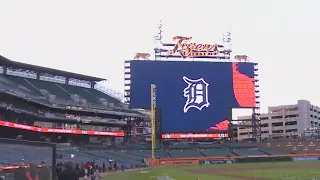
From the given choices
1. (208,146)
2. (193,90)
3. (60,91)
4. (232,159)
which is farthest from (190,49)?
(60,91)

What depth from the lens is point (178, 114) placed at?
71.2 metres

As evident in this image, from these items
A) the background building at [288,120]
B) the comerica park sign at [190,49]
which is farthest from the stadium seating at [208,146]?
the background building at [288,120]

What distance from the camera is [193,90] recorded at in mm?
72000

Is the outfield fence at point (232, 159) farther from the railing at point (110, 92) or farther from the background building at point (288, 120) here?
the background building at point (288, 120)

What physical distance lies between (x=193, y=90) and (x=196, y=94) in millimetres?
852

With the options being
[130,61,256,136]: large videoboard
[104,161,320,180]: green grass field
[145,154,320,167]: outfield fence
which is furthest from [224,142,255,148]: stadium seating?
[104,161,320,180]: green grass field

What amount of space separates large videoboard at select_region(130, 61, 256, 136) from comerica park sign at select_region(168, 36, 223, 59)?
10.1ft

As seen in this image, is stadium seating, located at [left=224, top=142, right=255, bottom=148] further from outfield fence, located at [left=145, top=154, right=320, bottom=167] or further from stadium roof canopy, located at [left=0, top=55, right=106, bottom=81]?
stadium roof canopy, located at [left=0, top=55, right=106, bottom=81]

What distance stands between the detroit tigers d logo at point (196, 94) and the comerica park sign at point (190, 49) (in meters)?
5.91

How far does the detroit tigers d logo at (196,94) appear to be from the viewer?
2815 inches

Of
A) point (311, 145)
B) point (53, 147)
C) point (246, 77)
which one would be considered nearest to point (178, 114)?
point (246, 77)

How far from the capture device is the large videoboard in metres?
70.3

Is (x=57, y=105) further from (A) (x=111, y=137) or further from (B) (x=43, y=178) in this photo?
(B) (x=43, y=178)

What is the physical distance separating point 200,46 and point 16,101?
3432cm
